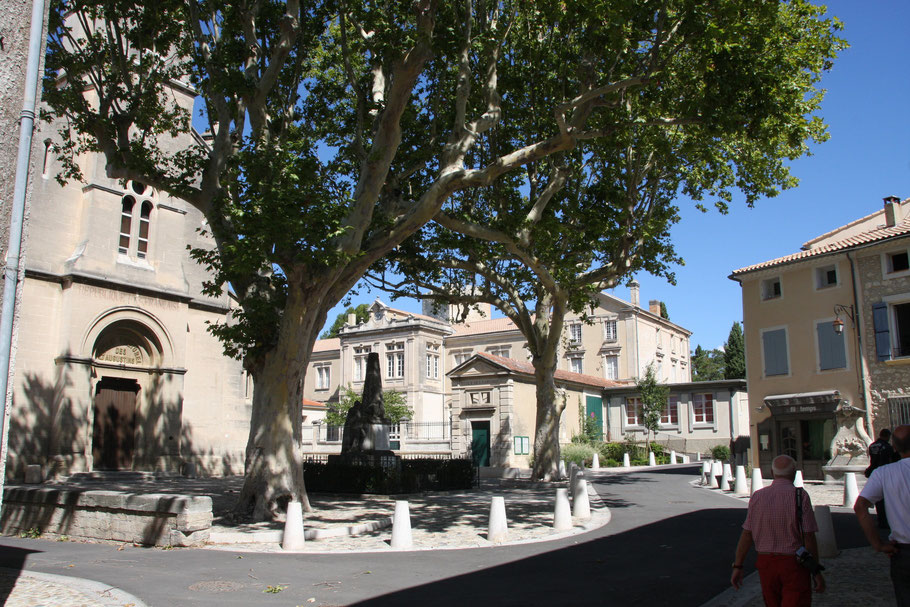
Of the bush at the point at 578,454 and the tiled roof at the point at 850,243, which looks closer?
the tiled roof at the point at 850,243

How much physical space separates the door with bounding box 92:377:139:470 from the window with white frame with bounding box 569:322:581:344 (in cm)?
3744

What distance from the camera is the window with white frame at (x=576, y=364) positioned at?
54.6 m

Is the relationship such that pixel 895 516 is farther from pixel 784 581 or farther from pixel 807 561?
pixel 784 581

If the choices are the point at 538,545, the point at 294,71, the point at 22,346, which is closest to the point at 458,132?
the point at 294,71

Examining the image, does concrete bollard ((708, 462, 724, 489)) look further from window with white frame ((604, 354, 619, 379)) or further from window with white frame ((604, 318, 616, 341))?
window with white frame ((604, 318, 616, 341))

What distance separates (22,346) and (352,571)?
54.1 ft

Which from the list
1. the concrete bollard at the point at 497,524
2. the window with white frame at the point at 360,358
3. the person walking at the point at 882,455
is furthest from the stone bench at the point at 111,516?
the window with white frame at the point at 360,358

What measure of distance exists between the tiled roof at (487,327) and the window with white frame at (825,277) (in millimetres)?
32001

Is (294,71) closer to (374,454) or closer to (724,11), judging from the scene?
(724,11)

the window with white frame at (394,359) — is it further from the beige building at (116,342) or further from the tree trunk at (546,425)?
the tree trunk at (546,425)

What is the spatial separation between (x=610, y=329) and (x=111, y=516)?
45.8 m

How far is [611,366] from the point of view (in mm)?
52656

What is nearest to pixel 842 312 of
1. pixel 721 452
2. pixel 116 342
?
pixel 721 452

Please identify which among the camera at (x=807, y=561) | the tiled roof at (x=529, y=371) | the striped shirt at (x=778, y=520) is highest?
the tiled roof at (x=529, y=371)
